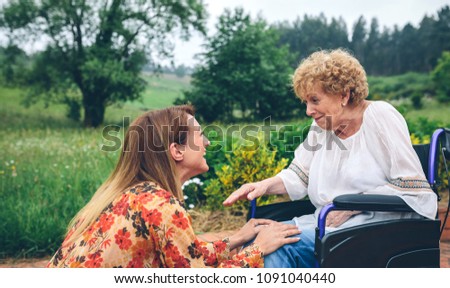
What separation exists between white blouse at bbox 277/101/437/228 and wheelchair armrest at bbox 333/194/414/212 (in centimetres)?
5

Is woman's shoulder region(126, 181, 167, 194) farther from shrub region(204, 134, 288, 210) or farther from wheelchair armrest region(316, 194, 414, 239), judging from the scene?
shrub region(204, 134, 288, 210)

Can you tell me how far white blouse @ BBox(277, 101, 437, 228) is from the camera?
194 centimetres

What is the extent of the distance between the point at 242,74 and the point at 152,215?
31.1 feet

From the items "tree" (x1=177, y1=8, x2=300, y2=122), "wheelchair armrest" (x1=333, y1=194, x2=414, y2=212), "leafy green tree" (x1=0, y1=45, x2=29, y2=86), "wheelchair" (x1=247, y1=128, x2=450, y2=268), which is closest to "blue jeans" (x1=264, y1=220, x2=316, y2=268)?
"wheelchair" (x1=247, y1=128, x2=450, y2=268)

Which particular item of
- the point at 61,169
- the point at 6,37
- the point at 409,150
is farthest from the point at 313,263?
the point at 6,37

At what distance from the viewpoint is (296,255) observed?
1926 millimetres

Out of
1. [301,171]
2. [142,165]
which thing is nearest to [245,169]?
[301,171]

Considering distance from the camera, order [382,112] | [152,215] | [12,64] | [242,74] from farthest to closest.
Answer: [242,74]
[12,64]
[382,112]
[152,215]

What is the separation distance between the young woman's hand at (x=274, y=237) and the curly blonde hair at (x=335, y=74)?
0.65 meters

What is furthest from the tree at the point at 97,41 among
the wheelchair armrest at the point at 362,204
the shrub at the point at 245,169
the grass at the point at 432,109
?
the wheelchair armrest at the point at 362,204

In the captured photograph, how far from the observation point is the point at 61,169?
477 cm

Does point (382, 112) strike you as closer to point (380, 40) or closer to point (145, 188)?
point (145, 188)

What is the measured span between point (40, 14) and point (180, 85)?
4.04 meters

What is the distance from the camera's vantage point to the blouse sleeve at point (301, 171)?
238cm
